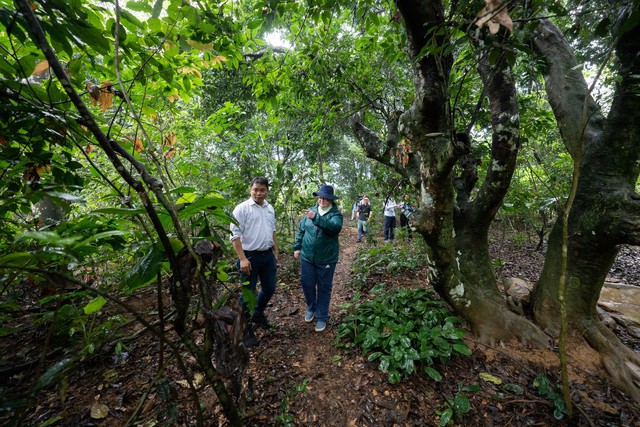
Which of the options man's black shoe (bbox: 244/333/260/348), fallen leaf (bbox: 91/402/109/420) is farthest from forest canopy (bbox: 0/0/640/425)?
man's black shoe (bbox: 244/333/260/348)

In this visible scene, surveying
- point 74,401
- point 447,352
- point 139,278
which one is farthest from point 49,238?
point 447,352

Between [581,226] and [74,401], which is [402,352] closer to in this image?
[581,226]

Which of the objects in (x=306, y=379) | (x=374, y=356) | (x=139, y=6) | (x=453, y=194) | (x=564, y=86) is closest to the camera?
(x=139, y=6)

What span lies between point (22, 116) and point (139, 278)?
993 millimetres

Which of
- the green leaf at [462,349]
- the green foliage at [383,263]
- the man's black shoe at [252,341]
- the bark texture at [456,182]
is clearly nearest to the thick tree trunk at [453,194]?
the bark texture at [456,182]

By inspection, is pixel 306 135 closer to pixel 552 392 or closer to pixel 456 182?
pixel 456 182

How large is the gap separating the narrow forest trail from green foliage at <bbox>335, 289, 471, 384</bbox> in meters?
0.21

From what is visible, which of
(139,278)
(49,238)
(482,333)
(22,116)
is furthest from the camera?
(482,333)

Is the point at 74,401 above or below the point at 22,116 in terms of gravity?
below

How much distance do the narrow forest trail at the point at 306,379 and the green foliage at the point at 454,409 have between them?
0.40 m

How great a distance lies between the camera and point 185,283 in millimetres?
1112

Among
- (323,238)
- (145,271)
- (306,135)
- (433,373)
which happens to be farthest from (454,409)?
(306,135)

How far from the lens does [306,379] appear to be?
2.88 meters

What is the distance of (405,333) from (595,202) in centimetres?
255
